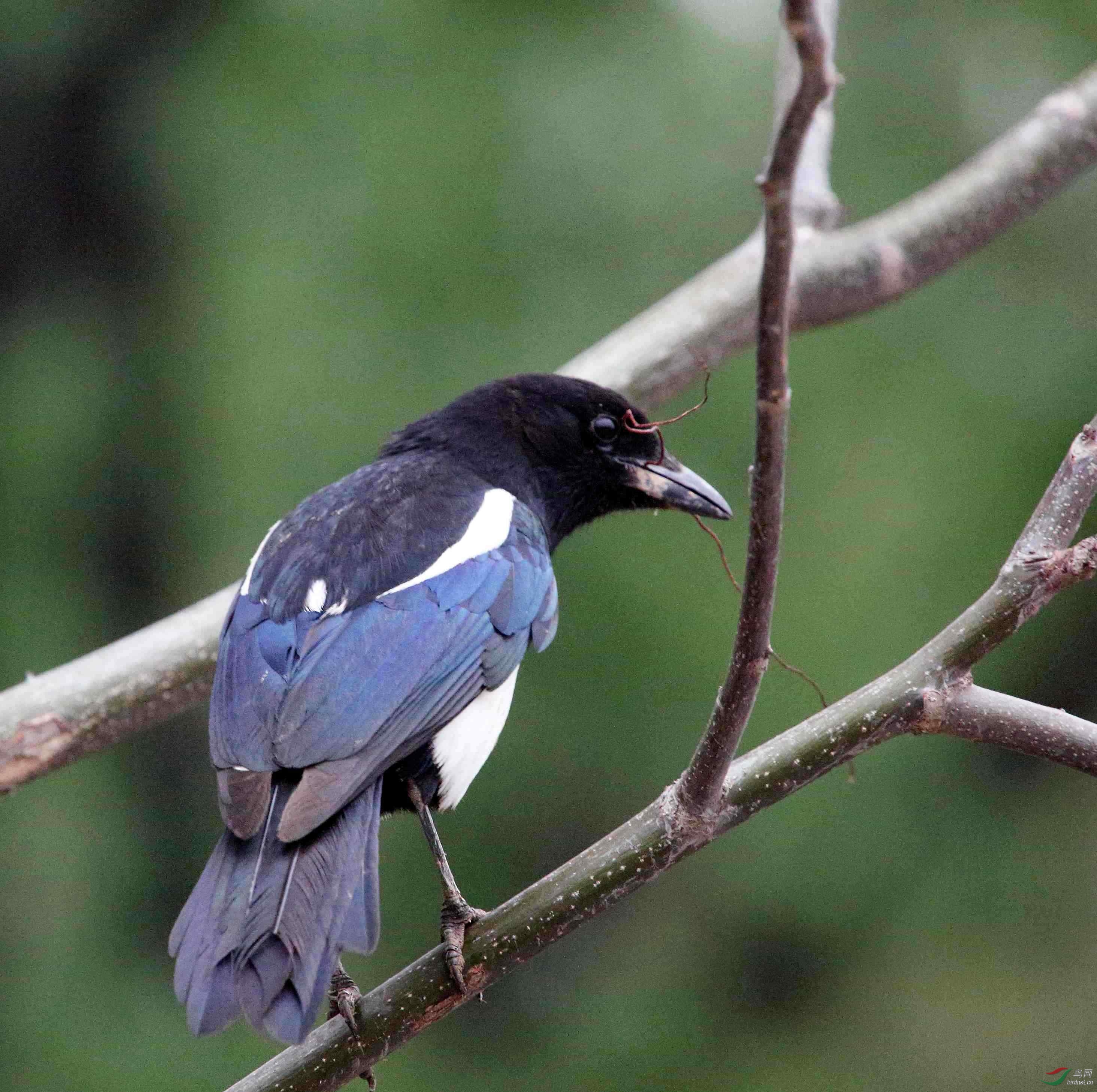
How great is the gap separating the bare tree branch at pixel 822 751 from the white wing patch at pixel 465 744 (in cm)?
36

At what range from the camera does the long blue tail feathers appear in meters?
1.47

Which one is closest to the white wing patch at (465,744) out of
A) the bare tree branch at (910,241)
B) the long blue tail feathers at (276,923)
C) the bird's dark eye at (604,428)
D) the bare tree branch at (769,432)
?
the long blue tail feathers at (276,923)

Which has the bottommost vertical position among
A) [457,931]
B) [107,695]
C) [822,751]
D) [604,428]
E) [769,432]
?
[107,695]

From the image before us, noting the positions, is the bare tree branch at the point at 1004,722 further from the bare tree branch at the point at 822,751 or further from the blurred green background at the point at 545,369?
the blurred green background at the point at 545,369

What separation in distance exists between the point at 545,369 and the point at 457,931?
1754mm

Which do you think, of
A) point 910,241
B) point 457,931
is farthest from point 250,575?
point 910,241

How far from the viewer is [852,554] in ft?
10.2

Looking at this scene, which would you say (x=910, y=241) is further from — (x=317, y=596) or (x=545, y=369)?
(x=317, y=596)

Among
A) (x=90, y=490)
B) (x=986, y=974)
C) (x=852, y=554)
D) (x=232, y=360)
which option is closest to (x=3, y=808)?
(x=90, y=490)

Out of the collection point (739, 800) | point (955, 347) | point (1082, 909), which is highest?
point (739, 800)

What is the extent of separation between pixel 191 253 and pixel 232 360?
466 mm

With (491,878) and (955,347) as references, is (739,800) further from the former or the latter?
(955,347)

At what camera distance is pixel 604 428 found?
254cm

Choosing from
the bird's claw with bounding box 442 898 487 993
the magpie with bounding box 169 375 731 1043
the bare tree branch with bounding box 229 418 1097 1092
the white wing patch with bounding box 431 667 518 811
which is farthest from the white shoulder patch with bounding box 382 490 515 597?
the bare tree branch with bounding box 229 418 1097 1092
